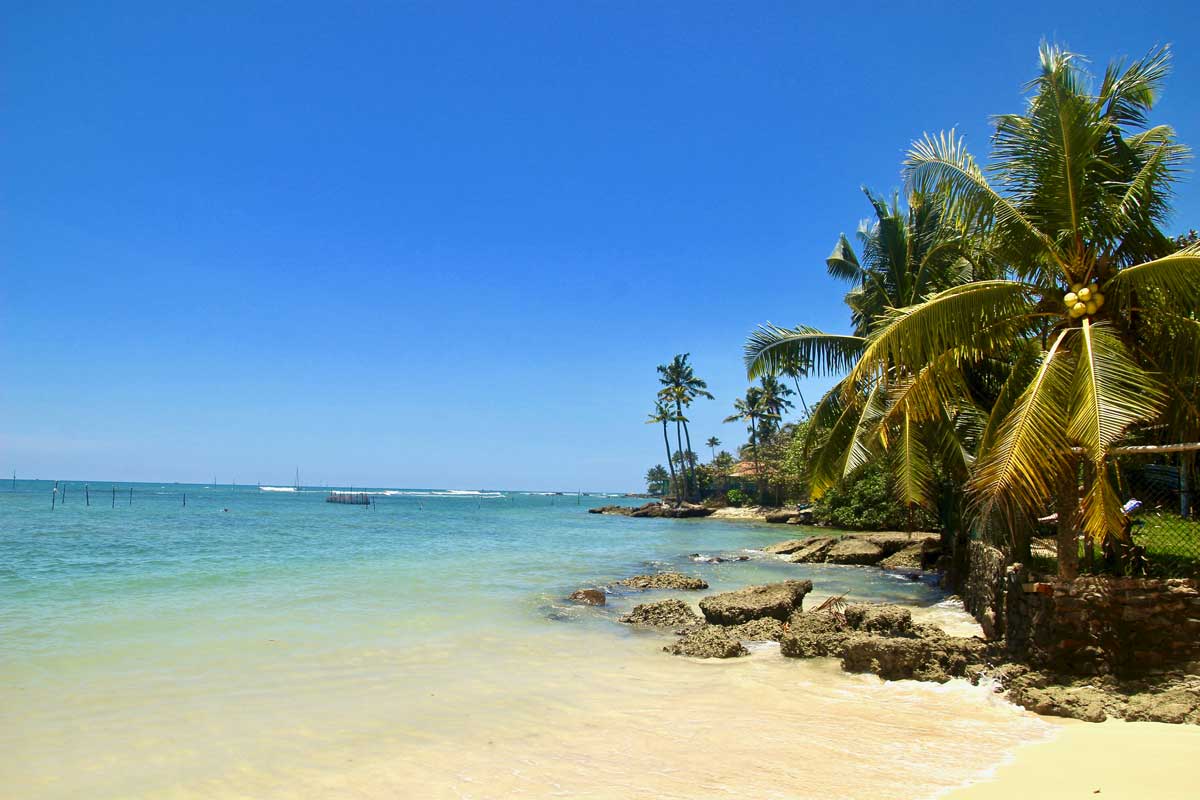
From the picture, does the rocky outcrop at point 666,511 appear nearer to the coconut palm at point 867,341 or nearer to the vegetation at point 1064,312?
the coconut palm at point 867,341

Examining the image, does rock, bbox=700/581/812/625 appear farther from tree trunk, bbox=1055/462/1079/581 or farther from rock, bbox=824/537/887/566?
rock, bbox=824/537/887/566

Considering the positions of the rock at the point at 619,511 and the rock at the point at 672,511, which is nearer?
the rock at the point at 672,511

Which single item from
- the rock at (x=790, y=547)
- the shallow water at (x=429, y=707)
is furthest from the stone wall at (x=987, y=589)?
the rock at (x=790, y=547)

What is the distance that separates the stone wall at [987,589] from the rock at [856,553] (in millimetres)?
9914

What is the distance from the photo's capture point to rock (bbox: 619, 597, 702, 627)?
458 inches

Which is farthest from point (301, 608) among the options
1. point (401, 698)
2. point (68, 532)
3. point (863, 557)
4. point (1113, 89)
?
point (68, 532)

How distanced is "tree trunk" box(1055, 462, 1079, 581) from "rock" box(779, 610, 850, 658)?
2.92 metres

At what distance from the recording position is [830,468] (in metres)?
13.2

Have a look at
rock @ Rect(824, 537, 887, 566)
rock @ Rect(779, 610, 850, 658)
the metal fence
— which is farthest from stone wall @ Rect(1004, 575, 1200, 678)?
rock @ Rect(824, 537, 887, 566)

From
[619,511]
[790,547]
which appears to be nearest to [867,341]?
[790,547]

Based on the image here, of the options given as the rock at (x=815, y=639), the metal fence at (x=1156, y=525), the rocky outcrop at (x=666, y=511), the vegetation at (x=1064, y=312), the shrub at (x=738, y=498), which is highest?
the vegetation at (x=1064, y=312)

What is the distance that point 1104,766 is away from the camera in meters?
5.00

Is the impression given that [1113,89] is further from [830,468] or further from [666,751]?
[666,751]

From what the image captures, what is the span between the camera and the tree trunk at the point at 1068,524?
7074 mm
